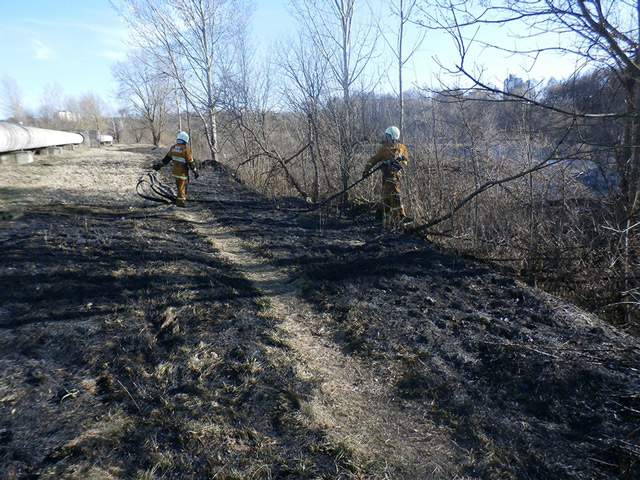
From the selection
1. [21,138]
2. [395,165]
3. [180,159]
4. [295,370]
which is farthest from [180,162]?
[21,138]

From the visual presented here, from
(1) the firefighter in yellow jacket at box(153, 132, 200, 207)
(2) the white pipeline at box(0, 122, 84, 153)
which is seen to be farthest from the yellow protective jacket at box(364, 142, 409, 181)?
(2) the white pipeline at box(0, 122, 84, 153)

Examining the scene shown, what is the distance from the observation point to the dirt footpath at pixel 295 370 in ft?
7.88

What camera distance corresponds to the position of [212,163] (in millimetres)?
18938

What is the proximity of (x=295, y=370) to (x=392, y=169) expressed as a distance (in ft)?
18.6

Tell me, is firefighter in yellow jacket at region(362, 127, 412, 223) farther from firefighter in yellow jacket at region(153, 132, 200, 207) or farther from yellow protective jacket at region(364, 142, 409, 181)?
firefighter in yellow jacket at region(153, 132, 200, 207)

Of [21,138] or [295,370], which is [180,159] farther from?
[21,138]

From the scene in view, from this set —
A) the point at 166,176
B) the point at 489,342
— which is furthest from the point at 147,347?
the point at 166,176

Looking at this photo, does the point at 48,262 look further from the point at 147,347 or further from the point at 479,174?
the point at 479,174

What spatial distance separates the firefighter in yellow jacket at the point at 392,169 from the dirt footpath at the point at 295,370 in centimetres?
225

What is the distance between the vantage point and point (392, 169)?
26.7ft

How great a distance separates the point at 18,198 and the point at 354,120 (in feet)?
25.5

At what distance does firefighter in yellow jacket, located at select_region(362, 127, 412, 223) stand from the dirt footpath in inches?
88.8

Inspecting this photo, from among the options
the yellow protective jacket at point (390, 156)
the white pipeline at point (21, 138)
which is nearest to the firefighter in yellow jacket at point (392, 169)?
the yellow protective jacket at point (390, 156)

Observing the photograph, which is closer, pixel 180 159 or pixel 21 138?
pixel 180 159
